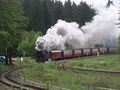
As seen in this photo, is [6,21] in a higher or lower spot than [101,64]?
higher

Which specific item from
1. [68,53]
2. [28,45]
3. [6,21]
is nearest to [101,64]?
[6,21]

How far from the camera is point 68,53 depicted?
263 ft

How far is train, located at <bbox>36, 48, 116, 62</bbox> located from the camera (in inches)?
2333

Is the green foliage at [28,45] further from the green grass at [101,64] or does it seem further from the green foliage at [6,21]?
the green foliage at [6,21]

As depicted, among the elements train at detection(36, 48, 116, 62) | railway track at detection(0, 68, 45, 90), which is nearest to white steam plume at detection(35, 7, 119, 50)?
train at detection(36, 48, 116, 62)

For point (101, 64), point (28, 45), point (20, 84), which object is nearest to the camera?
point (20, 84)

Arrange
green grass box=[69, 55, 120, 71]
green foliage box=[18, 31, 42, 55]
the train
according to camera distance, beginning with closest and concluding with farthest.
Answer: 1. green grass box=[69, 55, 120, 71]
2. the train
3. green foliage box=[18, 31, 42, 55]

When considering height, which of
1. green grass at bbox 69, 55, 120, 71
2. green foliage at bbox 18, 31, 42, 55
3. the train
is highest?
green foliage at bbox 18, 31, 42, 55

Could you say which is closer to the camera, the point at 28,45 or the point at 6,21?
the point at 6,21

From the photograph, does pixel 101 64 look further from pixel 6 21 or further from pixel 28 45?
pixel 28 45

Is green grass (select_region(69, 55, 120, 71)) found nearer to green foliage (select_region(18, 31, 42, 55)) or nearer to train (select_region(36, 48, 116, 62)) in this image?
train (select_region(36, 48, 116, 62))

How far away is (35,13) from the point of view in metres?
125

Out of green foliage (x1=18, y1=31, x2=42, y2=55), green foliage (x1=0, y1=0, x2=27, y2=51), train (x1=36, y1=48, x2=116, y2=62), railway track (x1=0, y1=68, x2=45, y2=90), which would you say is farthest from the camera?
green foliage (x1=18, y1=31, x2=42, y2=55)

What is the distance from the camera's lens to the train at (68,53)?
59.3m
